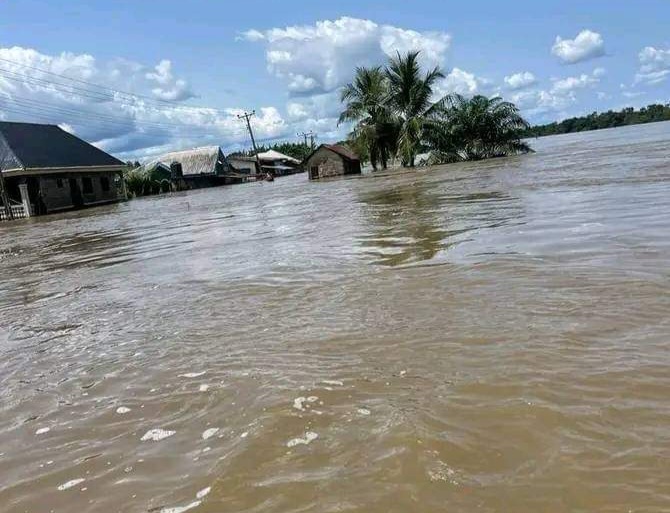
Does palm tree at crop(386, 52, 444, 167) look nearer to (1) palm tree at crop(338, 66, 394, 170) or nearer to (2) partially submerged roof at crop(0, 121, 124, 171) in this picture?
(1) palm tree at crop(338, 66, 394, 170)

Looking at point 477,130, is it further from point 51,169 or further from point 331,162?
point 51,169

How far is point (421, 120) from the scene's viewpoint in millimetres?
37906

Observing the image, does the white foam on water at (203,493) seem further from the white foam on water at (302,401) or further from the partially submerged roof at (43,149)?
the partially submerged roof at (43,149)

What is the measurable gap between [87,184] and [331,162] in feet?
56.5

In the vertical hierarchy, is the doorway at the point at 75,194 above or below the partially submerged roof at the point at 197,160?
below

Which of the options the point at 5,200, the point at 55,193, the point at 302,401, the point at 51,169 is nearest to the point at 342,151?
the point at 55,193

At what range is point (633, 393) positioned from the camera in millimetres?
2518

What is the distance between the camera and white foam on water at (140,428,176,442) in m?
2.70

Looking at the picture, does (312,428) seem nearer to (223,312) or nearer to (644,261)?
(223,312)

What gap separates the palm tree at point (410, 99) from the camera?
38344 millimetres

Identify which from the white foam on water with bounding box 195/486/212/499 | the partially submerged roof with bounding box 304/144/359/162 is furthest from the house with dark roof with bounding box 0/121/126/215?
the white foam on water with bounding box 195/486/212/499

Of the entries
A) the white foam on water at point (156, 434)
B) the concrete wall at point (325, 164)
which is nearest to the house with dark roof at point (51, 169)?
the concrete wall at point (325, 164)

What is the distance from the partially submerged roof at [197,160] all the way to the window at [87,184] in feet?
79.4

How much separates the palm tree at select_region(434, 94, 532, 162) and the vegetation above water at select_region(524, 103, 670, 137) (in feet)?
220
